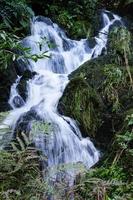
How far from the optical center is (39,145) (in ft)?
17.9

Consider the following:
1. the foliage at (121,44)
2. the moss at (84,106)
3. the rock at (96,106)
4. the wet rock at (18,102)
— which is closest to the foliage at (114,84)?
the rock at (96,106)

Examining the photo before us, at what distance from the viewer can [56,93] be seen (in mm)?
7207

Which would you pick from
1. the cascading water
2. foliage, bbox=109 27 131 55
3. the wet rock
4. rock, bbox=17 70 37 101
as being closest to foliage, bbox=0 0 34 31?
the cascading water

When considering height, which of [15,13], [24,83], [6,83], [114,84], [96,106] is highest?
[15,13]

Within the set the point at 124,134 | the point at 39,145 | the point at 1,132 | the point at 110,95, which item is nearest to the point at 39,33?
the point at 110,95

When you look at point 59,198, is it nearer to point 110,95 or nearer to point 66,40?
point 110,95

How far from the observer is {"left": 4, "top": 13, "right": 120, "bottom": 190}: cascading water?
571cm

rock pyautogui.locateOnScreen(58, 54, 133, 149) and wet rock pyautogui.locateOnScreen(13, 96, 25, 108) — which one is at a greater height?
wet rock pyautogui.locateOnScreen(13, 96, 25, 108)

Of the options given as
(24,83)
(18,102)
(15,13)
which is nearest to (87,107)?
(18,102)

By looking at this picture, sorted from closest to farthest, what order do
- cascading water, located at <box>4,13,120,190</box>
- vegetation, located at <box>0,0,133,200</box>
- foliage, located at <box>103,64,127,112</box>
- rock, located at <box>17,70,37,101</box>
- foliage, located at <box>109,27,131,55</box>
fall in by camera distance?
vegetation, located at <box>0,0,133,200</box>
cascading water, located at <box>4,13,120,190</box>
foliage, located at <box>103,64,127,112</box>
rock, located at <box>17,70,37,101</box>
foliage, located at <box>109,27,131,55</box>

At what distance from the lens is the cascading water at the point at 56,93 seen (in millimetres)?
5707

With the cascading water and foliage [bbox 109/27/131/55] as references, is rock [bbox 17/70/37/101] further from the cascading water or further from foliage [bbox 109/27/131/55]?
foliage [bbox 109/27/131/55]

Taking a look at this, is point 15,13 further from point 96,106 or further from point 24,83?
point 96,106

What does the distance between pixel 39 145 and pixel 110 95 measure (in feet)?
5.10
